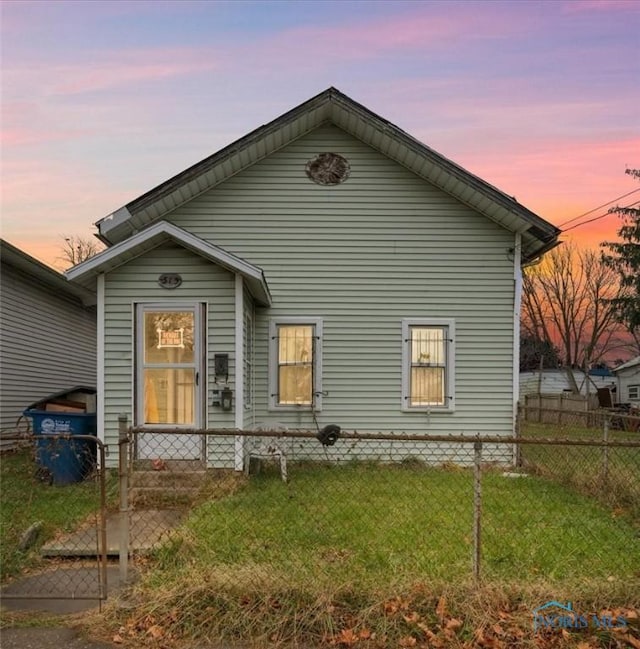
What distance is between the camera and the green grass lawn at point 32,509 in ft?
16.1

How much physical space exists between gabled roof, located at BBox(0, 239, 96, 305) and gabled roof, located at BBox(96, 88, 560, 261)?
6.13 feet

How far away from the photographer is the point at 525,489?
767cm

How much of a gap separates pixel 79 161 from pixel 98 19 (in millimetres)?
4491

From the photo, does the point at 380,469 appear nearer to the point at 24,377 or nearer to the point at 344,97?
the point at 344,97

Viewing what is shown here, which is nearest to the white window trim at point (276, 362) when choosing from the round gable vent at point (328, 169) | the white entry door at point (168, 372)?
the white entry door at point (168, 372)

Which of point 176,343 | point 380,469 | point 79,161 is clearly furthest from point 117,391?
point 79,161

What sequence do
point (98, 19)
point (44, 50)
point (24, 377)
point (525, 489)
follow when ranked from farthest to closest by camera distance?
point (24, 377)
point (44, 50)
point (98, 19)
point (525, 489)

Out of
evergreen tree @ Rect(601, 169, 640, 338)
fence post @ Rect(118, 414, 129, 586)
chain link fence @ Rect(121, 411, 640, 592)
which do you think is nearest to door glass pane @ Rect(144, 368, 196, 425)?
chain link fence @ Rect(121, 411, 640, 592)

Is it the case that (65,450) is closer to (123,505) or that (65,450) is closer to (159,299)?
(159,299)

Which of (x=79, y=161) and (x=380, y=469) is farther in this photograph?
(x=79, y=161)

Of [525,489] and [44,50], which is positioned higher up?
[44,50]

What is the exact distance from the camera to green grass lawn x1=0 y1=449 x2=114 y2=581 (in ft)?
16.1

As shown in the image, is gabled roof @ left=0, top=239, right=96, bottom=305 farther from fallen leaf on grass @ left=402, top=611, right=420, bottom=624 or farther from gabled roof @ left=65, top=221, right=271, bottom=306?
fallen leaf on grass @ left=402, top=611, right=420, bottom=624

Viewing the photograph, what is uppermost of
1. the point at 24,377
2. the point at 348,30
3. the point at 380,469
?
the point at 348,30
